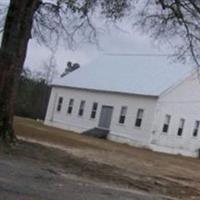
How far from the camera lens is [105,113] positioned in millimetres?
45656

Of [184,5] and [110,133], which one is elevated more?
[184,5]

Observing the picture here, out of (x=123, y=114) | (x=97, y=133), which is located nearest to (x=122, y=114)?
(x=123, y=114)

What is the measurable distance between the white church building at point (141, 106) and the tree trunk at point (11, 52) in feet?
74.1

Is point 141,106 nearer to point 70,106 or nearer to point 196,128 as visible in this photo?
point 196,128

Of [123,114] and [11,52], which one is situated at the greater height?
[11,52]

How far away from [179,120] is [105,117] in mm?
5963

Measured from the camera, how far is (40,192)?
10.4 metres

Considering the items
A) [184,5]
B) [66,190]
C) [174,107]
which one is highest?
[184,5]

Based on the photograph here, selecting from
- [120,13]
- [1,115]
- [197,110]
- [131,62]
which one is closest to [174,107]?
[197,110]

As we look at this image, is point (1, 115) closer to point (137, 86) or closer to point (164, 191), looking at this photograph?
point (164, 191)

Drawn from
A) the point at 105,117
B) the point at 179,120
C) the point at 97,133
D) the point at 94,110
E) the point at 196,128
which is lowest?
the point at 97,133

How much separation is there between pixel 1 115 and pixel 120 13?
6440mm

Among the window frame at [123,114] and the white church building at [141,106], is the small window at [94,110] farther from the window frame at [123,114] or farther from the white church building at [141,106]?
the window frame at [123,114]

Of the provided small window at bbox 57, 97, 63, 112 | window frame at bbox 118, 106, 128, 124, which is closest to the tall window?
window frame at bbox 118, 106, 128, 124
